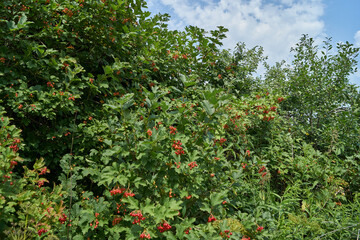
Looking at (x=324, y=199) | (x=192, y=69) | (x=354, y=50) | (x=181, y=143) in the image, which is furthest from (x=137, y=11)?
(x=354, y=50)

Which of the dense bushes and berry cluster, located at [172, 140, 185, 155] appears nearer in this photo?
the dense bushes

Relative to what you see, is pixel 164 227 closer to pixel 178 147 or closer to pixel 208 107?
pixel 178 147

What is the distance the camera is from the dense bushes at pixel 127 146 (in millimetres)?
2059

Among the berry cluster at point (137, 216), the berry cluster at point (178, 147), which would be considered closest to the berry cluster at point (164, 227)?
the berry cluster at point (137, 216)

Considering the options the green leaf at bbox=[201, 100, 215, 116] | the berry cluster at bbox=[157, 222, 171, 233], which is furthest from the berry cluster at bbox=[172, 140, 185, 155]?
the berry cluster at bbox=[157, 222, 171, 233]

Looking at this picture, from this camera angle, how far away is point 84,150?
119 inches

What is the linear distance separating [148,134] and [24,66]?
1851 mm

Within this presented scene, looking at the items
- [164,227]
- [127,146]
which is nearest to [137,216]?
[164,227]

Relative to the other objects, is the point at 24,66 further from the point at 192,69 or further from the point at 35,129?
the point at 192,69

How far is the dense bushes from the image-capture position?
206cm

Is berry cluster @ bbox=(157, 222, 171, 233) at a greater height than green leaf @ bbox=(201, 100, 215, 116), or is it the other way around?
green leaf @ bbox=(201, 100, 215, 116)

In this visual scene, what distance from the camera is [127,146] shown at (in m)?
2.22

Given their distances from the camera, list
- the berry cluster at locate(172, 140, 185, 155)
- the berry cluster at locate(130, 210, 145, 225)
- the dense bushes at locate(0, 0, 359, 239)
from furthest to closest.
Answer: the berry cluster at locate(172, 140, 185, 155), the dense bushes at locate(0, 0, 359, 239), the berry cluster at locate(130, 210, 145, 225)

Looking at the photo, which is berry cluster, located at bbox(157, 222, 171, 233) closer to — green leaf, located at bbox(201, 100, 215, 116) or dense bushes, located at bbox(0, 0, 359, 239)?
dense bushes, located at bbox(0, 0, 359, 239)
